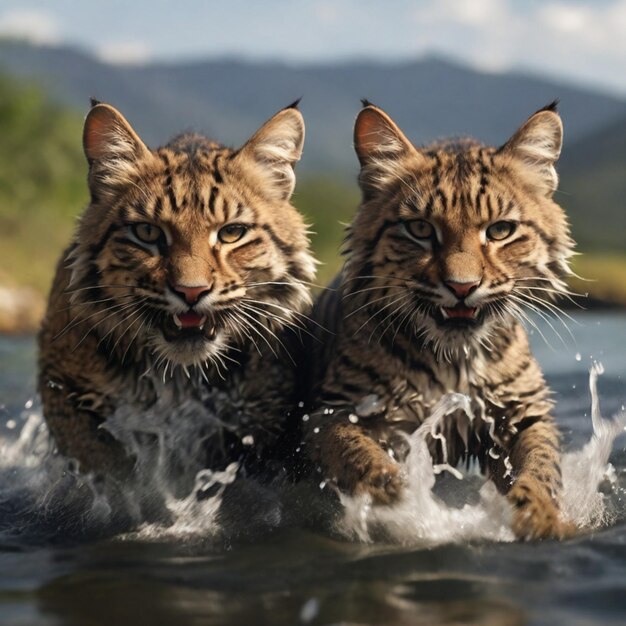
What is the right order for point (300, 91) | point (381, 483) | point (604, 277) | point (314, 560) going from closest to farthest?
point (314, 560)
point (381, 483)
point (604, 277)
point (300, 91)

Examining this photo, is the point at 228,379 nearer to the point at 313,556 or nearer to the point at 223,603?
the point at 313,556

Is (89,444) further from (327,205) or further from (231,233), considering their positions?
(327,205)

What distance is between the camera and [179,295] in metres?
5.26

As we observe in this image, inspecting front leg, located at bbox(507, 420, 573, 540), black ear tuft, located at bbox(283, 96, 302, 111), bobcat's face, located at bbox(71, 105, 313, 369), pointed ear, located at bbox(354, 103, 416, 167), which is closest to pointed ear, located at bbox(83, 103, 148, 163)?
bobcat's face, located at bbox(71, 105, 313, 369)

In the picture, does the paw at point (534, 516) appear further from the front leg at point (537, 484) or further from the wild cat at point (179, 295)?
the wild cat at point (179, 295)

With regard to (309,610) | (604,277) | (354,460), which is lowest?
(309,610)

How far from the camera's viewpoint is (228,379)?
234 inches

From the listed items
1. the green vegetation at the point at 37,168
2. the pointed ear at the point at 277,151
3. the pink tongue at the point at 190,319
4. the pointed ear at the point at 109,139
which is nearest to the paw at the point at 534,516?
the pink tongue at the point at 190,319

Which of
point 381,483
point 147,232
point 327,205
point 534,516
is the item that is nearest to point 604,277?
point 327,205

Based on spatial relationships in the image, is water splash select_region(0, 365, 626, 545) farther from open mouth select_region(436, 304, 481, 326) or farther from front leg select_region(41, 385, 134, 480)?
open mouth select_region(436, 304, 481, 326)

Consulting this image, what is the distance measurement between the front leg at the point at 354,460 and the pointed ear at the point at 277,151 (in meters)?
1.38

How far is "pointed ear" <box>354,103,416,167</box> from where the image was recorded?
588 centimetres

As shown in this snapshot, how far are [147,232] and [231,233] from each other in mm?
445

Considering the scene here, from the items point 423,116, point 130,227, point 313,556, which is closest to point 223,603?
point 313,556
